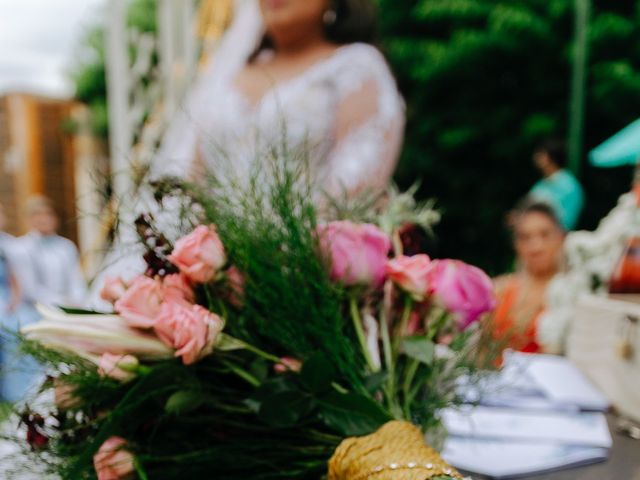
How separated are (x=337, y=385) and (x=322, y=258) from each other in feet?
0.45

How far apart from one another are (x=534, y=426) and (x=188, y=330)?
616 mm

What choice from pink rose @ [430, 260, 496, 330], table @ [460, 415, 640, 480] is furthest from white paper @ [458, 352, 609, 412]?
pink rose @ [430, 260, 496, 330]

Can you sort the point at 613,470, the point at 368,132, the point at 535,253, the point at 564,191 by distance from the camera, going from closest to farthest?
the point at 613,470 < the point at 368,132 < the point at 535,253 < the point at 564,191

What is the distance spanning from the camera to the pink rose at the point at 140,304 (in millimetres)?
684

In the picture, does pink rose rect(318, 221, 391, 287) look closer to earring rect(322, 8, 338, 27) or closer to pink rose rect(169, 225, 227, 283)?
pink rose rect(169, 225, 227, 283)

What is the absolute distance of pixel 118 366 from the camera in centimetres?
67

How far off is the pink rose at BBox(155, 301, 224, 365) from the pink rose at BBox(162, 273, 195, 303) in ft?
0.10

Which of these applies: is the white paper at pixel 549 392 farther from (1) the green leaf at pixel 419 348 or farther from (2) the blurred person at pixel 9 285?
(2) the blurred person at pixel 9 285

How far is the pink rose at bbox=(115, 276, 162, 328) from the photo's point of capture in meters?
0.68

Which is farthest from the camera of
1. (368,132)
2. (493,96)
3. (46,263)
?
(493,96)

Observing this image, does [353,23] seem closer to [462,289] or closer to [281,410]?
[462,289]

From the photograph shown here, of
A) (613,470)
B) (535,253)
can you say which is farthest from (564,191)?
(613,470)

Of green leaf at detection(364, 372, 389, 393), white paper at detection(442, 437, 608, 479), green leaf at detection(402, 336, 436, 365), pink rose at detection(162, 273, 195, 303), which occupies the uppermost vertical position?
pink rose at detection(162, 273, 195, 303)

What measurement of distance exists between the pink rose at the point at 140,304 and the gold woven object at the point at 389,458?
231 millimetres
